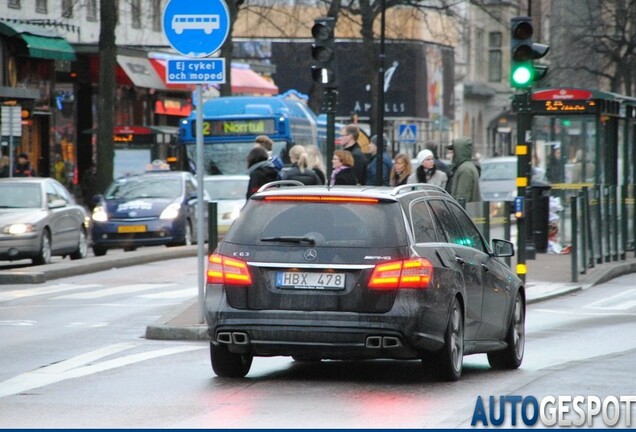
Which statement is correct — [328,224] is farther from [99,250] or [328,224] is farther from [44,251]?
[99,250]

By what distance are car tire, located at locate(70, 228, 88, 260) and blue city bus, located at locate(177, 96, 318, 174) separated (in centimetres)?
871

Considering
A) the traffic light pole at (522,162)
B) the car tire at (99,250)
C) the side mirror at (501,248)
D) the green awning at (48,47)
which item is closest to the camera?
the side mirror at (501,248)

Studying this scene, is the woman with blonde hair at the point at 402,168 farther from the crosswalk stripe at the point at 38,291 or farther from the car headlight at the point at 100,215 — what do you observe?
the car headlight at the point at 100,215

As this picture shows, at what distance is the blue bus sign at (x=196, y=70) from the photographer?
15445mm

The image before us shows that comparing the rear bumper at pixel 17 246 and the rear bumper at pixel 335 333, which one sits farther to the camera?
the rear bumper at pixel 17 246

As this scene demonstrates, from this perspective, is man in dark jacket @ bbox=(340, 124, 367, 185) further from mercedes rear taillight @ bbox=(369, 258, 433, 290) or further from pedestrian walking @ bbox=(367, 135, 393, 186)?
mercedes rear taillight @ bbox=(369, 258, 433, 290)

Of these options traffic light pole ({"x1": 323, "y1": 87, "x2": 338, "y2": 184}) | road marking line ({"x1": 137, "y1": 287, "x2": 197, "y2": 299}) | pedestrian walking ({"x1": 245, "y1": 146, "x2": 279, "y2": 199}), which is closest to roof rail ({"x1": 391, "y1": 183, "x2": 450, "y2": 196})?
pedestrian walking ({"x1": 245, "y1": 146, "x2": 279, "y2": 199})

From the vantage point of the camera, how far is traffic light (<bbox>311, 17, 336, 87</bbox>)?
2131 centimetres

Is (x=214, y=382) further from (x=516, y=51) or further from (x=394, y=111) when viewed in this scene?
(x=394, y=111)

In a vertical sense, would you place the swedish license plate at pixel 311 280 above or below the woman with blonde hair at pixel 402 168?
below

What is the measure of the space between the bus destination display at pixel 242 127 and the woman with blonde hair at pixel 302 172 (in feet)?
61.9

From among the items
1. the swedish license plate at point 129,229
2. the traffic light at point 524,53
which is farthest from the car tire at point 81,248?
the traffic light at point 524,53

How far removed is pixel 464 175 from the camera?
21516mm

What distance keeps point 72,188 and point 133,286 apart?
27.1 m
